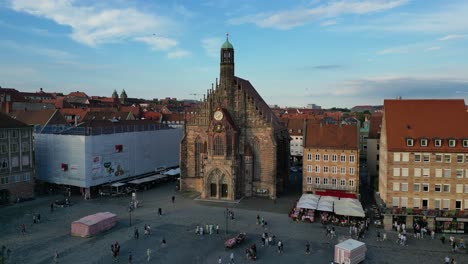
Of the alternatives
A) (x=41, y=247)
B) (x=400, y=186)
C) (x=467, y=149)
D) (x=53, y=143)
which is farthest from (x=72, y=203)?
(x=467, y=149)

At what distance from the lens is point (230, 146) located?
66.8 meters

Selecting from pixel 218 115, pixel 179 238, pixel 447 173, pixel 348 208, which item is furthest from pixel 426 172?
pixel 179 238

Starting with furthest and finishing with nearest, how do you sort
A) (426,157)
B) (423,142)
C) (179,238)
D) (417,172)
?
(423,142) → (417,172) → (426,157) → (179,238)

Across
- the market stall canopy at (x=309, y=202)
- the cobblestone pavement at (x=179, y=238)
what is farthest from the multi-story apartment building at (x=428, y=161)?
the market stall canopy at (x=309, y=202)

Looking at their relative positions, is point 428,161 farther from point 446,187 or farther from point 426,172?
point 446,187

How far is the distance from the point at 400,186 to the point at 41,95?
186 m

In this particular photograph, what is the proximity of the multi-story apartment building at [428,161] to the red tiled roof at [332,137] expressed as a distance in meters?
8.36

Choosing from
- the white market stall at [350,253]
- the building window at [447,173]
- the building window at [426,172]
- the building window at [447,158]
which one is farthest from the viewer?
the building window at [426,172]

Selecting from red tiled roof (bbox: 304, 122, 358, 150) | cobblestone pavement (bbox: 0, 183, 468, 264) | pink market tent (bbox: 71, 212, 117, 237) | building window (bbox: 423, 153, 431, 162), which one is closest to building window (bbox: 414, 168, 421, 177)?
building window (bbox: 423, 153, 431, 162)

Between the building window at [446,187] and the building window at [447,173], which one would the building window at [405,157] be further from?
the building window at [446,187]

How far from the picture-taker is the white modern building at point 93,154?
67750 millimetres

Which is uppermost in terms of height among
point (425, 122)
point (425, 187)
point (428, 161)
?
point (425, 122)

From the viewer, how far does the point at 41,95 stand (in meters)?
193

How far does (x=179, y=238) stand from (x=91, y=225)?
35.2 ft
